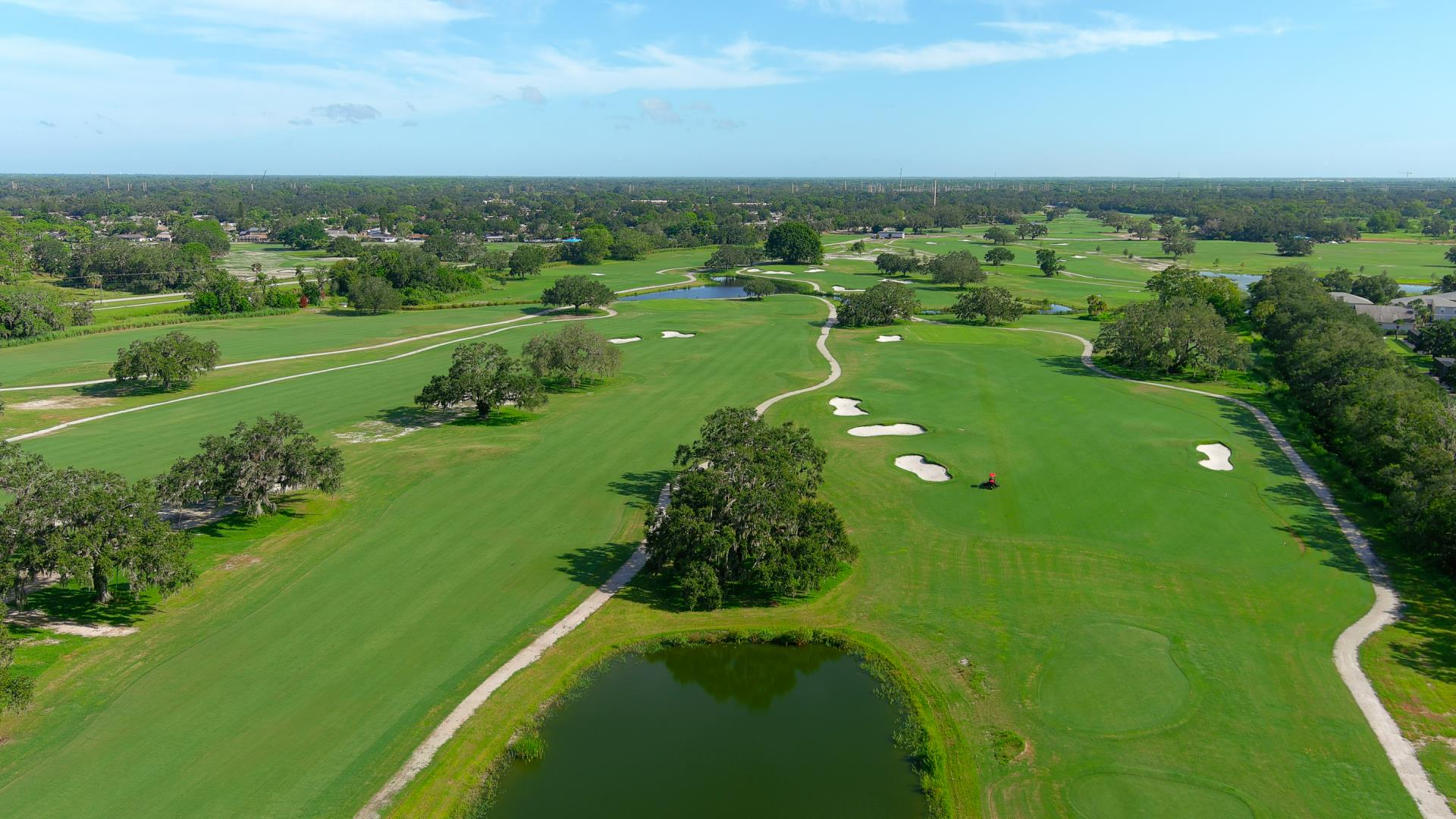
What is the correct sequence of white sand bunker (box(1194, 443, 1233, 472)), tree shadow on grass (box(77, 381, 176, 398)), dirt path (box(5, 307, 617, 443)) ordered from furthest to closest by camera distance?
tree shadow on grass (box(77, 381, 176, 398)), dirt path (box(5, 307, 617, 443)), white sand bunker (box(1194, 443, 1233, 472))

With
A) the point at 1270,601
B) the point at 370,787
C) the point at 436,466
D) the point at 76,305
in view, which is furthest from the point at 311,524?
the point at 76,305

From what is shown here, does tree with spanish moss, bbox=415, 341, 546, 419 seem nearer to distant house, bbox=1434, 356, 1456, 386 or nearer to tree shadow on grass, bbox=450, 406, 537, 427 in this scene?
tree shadow on grass, bbox=450, 406, 537, 427

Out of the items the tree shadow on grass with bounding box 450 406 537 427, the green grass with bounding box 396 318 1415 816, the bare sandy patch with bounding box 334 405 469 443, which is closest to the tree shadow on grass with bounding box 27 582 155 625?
the green grass with bounding box 396 318 1415 816

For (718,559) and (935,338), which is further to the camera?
(935,338)

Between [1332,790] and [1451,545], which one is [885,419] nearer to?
[1451,545]

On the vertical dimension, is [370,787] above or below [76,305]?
below

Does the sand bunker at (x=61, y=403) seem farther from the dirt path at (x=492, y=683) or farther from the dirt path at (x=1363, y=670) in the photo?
the dirt path at (x=1363, y=670)

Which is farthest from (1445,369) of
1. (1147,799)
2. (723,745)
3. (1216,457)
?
(723,745)
